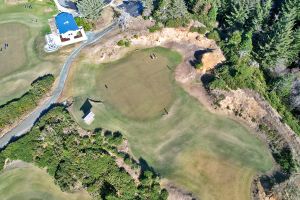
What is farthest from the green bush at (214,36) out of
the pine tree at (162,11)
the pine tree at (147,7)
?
the pine tree at (147,7)

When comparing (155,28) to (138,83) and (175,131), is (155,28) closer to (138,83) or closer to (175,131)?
(138,83)

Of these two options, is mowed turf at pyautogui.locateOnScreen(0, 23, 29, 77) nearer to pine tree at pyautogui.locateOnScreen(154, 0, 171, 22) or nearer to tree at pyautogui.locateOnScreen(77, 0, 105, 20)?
tree at pyautogui.locateOnScreen(77, 0, 105, 20)

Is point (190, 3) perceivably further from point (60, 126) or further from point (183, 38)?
point (60, 126)

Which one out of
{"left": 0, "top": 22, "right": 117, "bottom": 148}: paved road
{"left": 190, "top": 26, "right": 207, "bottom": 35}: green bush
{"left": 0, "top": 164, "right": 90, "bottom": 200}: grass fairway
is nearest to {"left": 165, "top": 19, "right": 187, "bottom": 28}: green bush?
{"left": 190, "top": 26, "right": 207, "bottom": 35}: green bush

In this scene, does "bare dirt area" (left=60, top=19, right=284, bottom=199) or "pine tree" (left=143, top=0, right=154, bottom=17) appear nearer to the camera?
"bare dirt area" (left=60, top=19, right=284, bottom=199)

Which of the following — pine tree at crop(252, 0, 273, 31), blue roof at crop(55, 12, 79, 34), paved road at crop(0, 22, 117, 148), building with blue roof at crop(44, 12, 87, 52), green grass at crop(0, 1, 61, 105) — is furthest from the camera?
blue roof at crop(55, 12, 79, 34)

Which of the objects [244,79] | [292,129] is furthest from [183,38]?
[292,129]

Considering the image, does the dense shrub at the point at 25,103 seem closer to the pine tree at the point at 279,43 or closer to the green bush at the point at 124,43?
the green bush at the point at 124,43
